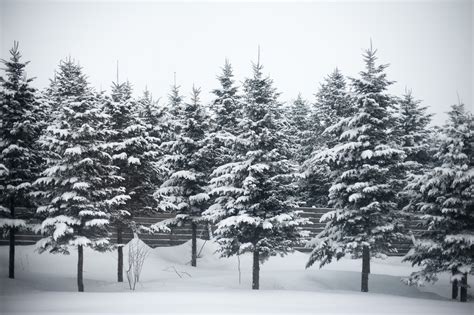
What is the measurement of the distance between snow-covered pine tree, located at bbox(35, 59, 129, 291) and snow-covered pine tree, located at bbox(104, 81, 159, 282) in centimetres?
287

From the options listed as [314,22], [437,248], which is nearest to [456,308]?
[437,248]

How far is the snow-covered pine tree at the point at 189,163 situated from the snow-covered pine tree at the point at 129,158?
1409 millimetres

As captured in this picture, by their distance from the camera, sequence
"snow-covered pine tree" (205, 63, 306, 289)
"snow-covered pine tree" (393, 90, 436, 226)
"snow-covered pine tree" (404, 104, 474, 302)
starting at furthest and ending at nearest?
"snow-covered pine tree" (393, 90, 436, 226) → "snow-covered pine tree" (205, 63, 306, 289) → "snow-covered pine tree" (404, 104, 474, 302)

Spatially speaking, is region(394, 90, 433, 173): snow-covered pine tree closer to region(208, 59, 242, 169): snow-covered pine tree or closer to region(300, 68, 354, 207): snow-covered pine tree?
region(300, 68, 354, 207): snow-covered pine tree

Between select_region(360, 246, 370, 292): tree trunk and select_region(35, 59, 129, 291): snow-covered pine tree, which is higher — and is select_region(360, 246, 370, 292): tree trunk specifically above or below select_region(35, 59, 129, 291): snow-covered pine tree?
below

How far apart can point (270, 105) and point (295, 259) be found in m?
15.1

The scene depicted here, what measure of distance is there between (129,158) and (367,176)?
1273 cm

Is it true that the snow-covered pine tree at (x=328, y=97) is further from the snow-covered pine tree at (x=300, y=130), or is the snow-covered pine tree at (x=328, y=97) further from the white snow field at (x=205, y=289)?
the white snow field at (x=205, y=289)

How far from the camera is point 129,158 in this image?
2138cm

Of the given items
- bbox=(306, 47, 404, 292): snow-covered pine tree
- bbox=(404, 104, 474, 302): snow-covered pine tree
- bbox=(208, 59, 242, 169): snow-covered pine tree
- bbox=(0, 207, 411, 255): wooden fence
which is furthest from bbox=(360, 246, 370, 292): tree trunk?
bbox=(0, 207, 411, 255): wooden fence

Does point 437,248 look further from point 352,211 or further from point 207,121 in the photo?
point 207,121

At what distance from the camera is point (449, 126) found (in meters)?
16.6

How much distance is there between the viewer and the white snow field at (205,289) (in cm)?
1384

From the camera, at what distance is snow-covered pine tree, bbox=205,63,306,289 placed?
1825cm
